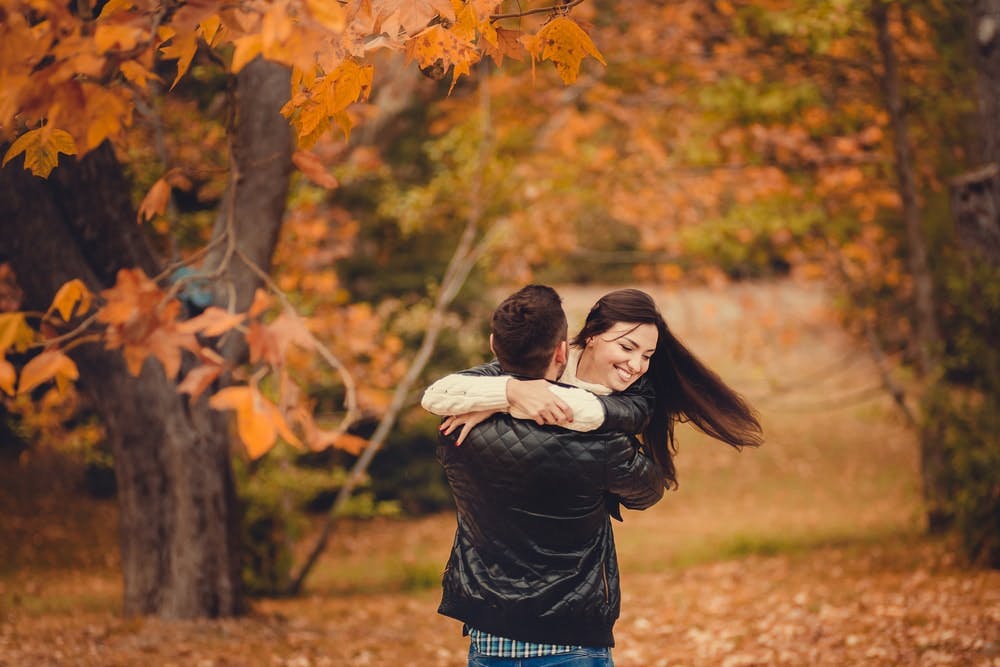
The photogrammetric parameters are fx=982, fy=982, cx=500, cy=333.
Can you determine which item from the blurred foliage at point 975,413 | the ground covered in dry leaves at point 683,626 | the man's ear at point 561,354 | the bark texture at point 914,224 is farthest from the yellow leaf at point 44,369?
the bark texture at point 914,224

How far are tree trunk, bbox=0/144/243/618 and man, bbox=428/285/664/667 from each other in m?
3.97

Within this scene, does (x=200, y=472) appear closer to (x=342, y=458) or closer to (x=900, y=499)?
(x=342, y=458)

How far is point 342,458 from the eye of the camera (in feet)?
41.0

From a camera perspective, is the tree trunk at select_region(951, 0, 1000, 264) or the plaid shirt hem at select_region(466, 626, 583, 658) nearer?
the plaid shirt hem at select_region(466, 626, 583, 658)

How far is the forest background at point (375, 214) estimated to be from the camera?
2.37m

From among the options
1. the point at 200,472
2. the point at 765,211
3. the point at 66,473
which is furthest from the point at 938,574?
the point at 66,473

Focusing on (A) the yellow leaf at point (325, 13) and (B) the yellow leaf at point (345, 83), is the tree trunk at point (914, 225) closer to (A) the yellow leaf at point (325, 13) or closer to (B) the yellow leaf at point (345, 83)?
(B) the yellow leaf at point (345, 83)

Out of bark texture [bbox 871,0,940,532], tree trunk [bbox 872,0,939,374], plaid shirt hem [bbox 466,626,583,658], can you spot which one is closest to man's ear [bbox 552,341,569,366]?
plaid shirt hem [bbox 466,626,583,658]

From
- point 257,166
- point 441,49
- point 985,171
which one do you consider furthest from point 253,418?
point 985,171

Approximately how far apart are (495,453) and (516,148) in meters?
10.9

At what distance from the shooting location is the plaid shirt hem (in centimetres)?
254

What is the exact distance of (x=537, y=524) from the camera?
251 centimetres

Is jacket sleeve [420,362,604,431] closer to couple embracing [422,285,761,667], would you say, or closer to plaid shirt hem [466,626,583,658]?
couple embracing [422,285,761,667]

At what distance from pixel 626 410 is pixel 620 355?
0.31 meters
